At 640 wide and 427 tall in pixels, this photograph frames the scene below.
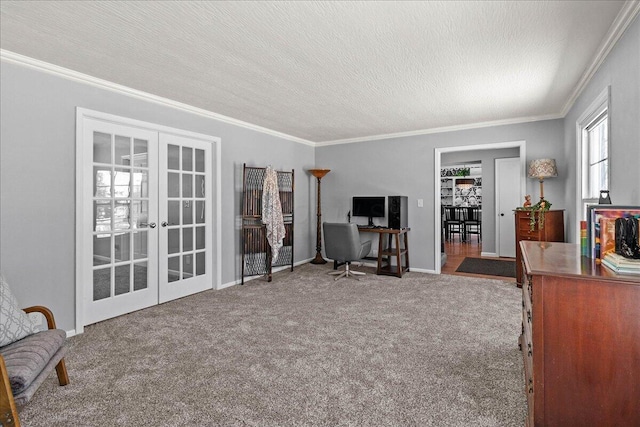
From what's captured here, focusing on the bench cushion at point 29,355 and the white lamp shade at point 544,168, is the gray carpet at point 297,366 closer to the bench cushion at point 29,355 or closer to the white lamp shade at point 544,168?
the bench cushion at point 29,355

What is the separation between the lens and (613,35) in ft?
7.12

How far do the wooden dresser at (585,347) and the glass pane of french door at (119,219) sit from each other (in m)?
3.50

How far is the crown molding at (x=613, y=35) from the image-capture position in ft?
6.15

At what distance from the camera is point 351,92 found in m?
3.40

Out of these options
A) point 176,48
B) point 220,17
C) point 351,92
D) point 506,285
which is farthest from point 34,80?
point 506,285

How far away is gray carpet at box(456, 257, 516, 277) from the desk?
959 mm

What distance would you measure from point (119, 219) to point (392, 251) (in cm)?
372

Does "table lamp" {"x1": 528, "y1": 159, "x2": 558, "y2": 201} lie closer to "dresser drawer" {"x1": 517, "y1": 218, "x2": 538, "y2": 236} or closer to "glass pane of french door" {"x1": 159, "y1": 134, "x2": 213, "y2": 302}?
"dresser drawer" {"x1": 517, "y1": 218, "x2": 538, "y2": 236}

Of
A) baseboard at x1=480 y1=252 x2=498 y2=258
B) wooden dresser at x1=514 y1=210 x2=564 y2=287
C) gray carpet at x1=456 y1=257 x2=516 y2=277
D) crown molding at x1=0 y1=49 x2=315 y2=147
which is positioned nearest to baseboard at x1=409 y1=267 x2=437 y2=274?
gray carpet at x1=456 y1=257 x2=516 y2=277

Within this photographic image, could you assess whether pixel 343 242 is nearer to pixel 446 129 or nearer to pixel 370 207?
pixel 370 207

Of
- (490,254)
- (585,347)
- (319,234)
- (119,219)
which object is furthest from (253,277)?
(490,254)

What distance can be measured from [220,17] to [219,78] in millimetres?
1034

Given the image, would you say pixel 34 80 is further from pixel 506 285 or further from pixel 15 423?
pixel 506 285

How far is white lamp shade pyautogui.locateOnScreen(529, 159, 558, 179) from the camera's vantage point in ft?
13.6
